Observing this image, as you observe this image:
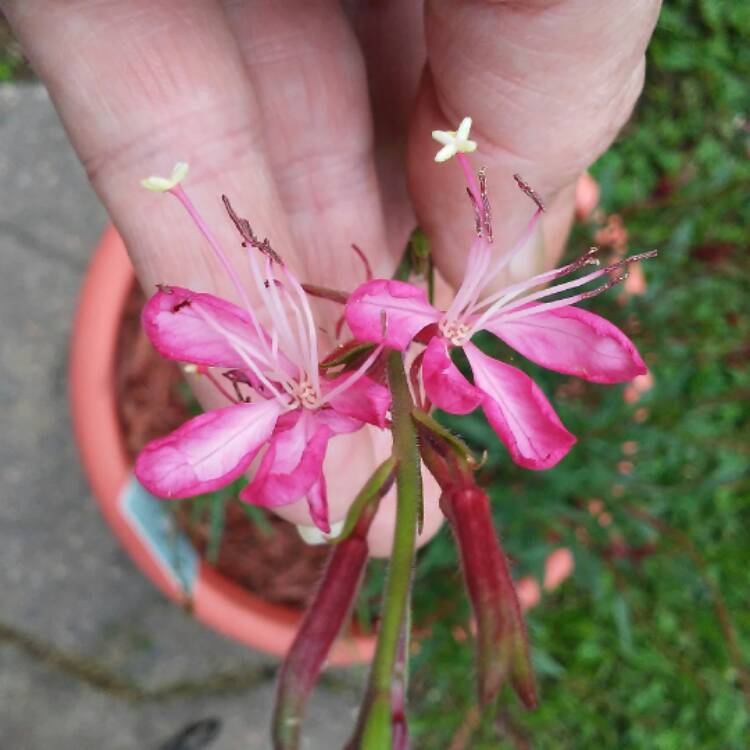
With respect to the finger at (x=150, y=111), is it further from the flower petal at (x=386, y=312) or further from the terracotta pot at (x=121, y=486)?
the terracotta pot at (x=121, y=486)

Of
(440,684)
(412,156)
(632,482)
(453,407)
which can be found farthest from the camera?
(440,684)

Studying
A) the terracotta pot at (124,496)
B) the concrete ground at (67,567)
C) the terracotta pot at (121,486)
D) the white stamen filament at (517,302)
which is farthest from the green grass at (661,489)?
the white stamen filament at (517,302)

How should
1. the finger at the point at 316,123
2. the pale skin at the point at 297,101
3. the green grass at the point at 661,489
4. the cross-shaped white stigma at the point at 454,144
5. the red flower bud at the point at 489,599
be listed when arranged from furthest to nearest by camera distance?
the green grass at the point at 661,489, the finger at the point at 316,123, the pale skin at the point at 297,101, the cross-shaped white stigma at the point at 454,144, the red flower bud at the point at 489,599

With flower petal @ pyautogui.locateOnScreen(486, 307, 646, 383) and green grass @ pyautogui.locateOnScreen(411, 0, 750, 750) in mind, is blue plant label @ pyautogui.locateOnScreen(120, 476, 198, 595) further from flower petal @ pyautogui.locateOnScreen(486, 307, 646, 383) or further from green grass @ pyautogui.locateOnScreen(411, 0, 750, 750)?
flower petal @ pyautogui.locateOnScreen(486, 307, 646, 383)

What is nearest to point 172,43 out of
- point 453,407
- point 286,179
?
point 286,179

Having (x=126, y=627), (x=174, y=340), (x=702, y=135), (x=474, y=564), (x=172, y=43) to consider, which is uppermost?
(x=172, y=43)

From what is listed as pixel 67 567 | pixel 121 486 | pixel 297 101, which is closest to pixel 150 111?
pixel 297 101

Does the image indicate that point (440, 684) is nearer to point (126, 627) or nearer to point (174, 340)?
point (126, 627)
